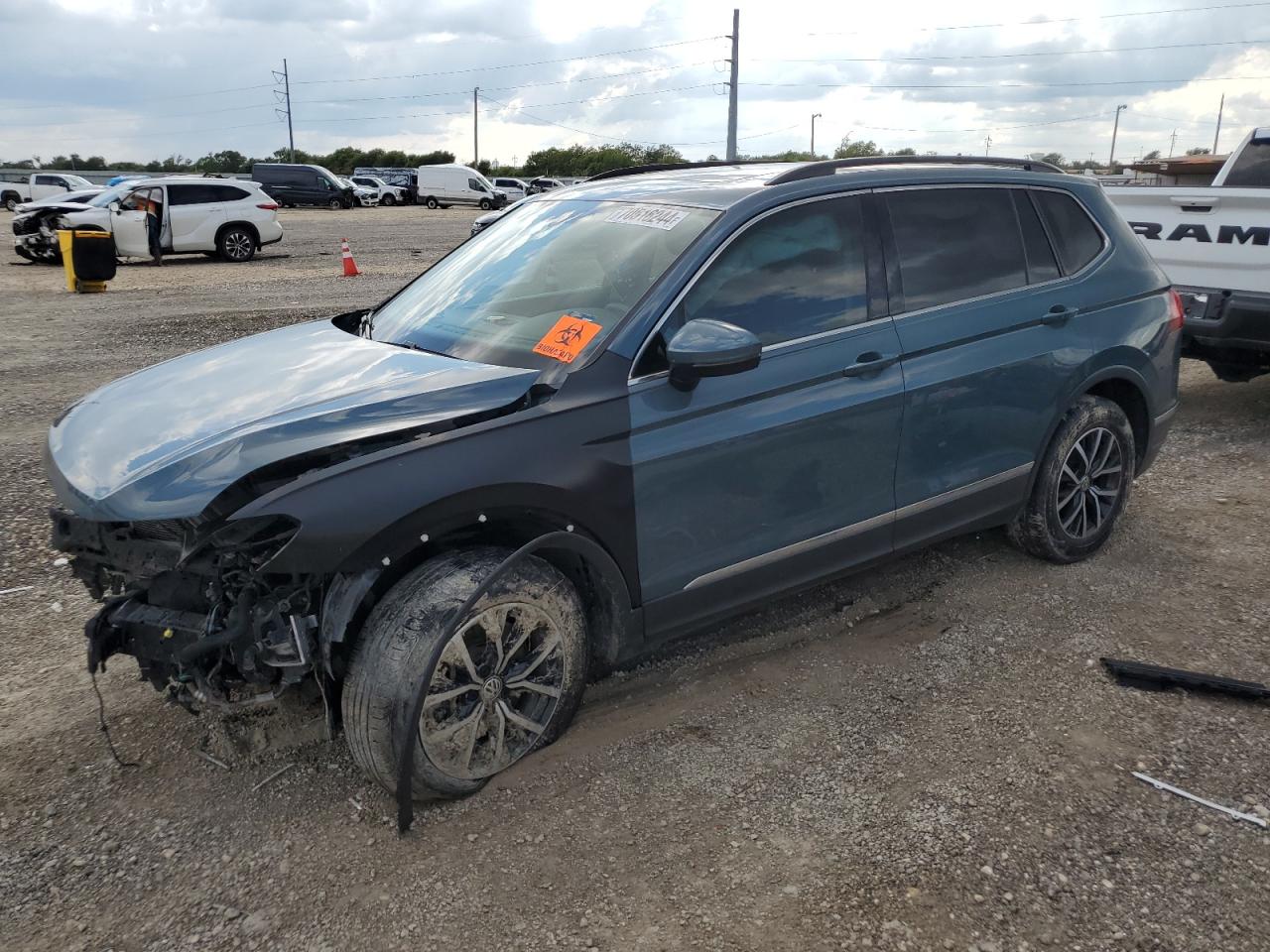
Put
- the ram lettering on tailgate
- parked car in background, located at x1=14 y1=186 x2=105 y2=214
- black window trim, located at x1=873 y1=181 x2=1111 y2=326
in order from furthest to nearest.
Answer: parked car in background, located at x1=14 y1=186 x2=105 y2=214
the ram lettering on tailgate
black window trim, located at x1=873 y1=181 x2=1111 y2=326

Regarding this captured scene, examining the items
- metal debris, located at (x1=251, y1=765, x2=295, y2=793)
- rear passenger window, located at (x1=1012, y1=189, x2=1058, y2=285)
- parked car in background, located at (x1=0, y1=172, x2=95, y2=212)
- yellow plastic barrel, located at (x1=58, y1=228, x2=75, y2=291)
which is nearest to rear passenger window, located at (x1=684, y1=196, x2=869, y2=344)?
rear passenger window, located at (x1=1012, y1=189, x2=1058, y2=285)

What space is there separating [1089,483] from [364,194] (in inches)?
1813

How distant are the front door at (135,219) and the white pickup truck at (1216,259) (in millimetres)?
17680

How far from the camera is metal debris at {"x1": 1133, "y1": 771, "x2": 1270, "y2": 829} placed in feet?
9.53

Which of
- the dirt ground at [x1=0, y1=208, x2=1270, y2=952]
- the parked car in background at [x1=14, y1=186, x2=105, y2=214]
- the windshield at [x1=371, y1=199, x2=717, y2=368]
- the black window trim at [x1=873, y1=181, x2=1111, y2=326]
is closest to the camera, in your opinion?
the dirt ground at [x1=0, y1=208, x2=1270, y2=952]

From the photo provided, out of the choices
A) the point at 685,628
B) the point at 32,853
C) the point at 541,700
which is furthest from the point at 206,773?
the point at 685,628

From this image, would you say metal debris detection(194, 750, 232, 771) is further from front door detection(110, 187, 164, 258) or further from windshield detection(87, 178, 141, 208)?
windshield detection(87, 178, 141, 208)

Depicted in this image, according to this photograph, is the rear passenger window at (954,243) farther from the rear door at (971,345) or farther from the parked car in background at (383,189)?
the parked car in background at (383,189)

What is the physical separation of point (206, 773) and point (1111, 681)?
3193mm

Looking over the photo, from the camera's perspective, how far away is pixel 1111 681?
12.1 feet

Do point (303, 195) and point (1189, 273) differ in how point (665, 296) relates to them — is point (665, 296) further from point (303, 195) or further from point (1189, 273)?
point (303, 195)

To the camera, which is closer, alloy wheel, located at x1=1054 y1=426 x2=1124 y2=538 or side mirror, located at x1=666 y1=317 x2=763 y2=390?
side mirror, located at x1=666 y1=317 x2=763 y2=390

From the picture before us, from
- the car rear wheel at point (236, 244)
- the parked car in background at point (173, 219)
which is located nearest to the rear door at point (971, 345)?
the parked car in background at point (173, 219)

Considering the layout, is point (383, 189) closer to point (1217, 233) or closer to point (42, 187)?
point (42, 187)
